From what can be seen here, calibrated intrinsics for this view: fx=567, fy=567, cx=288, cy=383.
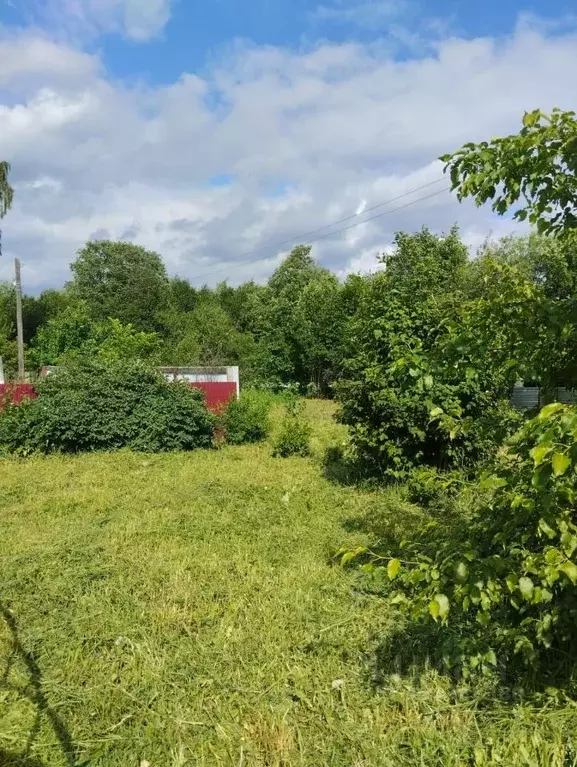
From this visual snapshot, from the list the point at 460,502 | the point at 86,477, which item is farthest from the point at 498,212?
the point at 86,477

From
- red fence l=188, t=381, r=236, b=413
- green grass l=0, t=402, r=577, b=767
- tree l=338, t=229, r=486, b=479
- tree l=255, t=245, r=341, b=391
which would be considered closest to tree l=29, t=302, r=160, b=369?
tree l=255, t=245, r=341, b=391

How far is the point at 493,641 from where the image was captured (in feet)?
9.25

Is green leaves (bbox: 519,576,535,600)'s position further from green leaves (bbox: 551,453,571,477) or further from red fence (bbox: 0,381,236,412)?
red fence (bbox: 0,381,236,412)

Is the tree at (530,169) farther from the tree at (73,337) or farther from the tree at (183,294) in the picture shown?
the tree at (183,294)

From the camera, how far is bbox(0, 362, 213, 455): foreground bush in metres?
10.2

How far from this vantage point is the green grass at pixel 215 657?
8.54ft

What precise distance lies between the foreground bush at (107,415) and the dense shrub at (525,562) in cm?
835

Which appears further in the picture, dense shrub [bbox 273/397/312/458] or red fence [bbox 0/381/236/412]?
red fence [bbox 0/381/236/412]

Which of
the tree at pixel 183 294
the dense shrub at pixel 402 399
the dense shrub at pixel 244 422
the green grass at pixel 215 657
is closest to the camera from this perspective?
the green grass at pixel 215 657

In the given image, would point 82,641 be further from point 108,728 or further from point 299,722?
point 299,722

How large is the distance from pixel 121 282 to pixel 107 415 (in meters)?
30.9

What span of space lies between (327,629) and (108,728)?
1.41 m

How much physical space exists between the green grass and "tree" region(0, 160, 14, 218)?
20018mm

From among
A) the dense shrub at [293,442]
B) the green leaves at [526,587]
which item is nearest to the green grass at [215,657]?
the green leaves at [526,587]
